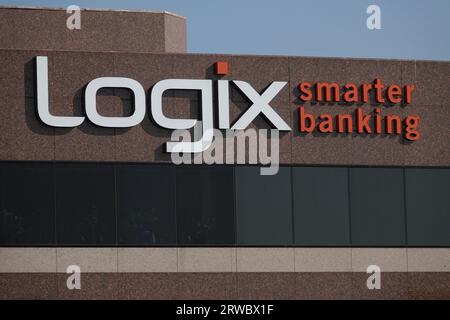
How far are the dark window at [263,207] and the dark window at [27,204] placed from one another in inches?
196

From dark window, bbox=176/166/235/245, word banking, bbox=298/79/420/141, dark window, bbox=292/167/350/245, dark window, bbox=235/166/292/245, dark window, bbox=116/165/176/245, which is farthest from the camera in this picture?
word banking, bbox=298/79/420/141

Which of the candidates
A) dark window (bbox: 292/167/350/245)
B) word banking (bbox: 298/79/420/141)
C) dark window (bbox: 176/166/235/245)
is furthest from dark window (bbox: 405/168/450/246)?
dark window (bbox: 176/166/235/245)

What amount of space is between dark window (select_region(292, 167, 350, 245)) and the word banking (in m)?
1.21

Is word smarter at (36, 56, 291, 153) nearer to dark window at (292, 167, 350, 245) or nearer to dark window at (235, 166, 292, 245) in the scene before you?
dark window at (235, 166, 292, 245)

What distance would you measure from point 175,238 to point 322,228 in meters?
4.04

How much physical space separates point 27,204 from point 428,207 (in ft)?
36.0

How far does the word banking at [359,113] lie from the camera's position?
101 ft

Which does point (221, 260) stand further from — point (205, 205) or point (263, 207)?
point (263, 207)

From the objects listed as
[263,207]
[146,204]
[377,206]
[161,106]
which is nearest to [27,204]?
[146,204]

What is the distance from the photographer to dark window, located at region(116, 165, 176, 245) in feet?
96.4

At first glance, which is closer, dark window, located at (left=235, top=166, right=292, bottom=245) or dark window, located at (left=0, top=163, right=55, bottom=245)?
dark window, located at (left=0, top=163, right=55, bottom=245)

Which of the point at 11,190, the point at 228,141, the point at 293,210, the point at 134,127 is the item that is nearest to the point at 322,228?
the point at 293,210

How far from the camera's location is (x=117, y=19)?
33.2m
